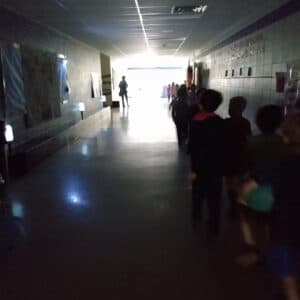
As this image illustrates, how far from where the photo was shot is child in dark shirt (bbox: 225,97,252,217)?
10.5ft

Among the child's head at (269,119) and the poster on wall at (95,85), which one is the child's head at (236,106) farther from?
the poster on wall at (95,85)

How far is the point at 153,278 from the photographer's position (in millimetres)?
2752

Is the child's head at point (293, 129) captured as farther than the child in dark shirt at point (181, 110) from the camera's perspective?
No

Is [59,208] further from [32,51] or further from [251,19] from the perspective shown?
[251,19]

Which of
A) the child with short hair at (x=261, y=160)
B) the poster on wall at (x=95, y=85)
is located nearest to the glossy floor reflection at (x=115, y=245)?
the child with short hair at (x=261, y=160)

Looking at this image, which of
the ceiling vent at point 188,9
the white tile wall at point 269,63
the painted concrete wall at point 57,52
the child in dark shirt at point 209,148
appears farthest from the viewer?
the ceiling vent at point 188,9

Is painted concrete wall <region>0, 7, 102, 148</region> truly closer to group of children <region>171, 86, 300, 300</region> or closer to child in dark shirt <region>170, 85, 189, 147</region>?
child in dark shirt <region>170, 85, 189, 147</region>

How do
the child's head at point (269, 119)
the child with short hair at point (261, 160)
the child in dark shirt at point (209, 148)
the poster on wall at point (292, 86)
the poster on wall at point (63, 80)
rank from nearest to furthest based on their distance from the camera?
the child with short hair at point (261, 160) → the child's head at point (269, 119) → the child in dark shirt at point (209, 148) → the poster on wall at point (292, 86) → the poster on wall at point (63, 80)

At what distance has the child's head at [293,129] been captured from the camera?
2.00 m

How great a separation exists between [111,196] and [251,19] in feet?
17.9

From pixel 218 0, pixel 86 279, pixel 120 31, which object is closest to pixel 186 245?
pixel 86 279

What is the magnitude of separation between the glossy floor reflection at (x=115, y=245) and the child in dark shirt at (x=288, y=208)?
21.5 inches

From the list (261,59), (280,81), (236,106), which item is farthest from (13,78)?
(261,59)

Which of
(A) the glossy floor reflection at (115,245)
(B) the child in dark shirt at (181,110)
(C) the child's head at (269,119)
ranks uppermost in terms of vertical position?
(C) the child's head at (269,119)
